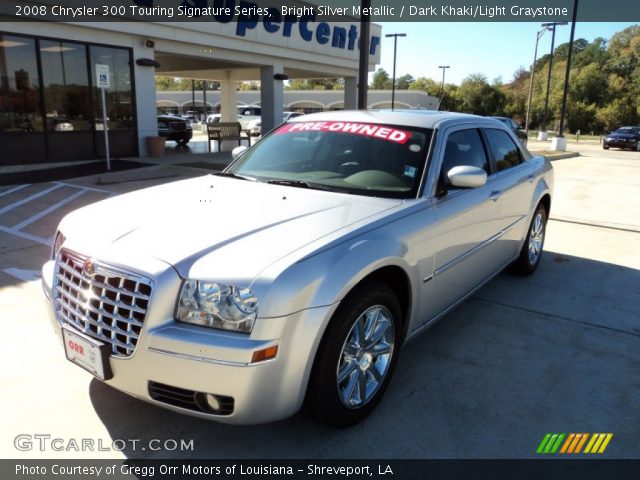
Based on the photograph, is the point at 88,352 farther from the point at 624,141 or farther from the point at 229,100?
the point at 624,141

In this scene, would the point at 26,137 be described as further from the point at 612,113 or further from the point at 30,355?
the point at 612,113

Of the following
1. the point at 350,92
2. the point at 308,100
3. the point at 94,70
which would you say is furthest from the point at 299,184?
the point at 308,100

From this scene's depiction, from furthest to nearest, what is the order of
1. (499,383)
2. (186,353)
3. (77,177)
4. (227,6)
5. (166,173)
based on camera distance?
(227,6) → (166,173) → (77,177) → (499,383) → (186,353)

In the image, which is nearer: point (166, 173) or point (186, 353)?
point (186, 353)

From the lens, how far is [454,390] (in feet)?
10.9

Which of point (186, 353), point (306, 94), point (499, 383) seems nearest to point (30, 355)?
point (186, 353)

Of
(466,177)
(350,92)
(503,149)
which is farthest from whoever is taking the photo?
(350,92)

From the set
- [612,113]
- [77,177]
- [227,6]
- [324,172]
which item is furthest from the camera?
[612,113]

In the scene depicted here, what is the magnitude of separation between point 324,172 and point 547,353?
6.94 feet

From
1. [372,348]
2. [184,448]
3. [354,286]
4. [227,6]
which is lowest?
[184,448]

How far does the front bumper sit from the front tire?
13cm

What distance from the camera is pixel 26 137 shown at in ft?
43.4

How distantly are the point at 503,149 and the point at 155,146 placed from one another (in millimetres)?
13400

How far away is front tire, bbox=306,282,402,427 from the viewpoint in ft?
8.52
